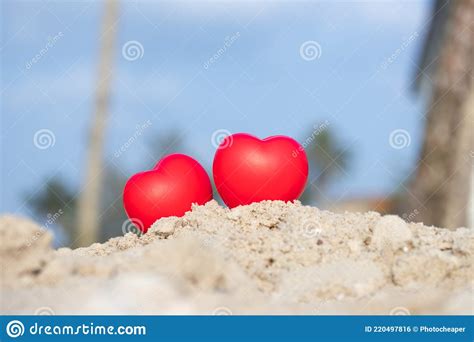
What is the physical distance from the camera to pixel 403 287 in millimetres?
2342

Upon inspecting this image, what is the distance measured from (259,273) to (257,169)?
3.04ft

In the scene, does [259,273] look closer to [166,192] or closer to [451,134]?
[166,192]

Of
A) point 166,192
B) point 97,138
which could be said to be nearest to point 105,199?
point 97,138

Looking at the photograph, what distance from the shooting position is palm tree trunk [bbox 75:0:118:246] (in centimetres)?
916

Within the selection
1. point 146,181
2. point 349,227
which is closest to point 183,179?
point 146,181

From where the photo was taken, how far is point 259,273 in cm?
235

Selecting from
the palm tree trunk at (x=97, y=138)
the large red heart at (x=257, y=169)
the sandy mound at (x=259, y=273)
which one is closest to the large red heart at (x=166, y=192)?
the large red heart at (x=257, y=169)

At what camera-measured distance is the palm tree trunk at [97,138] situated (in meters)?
9.16

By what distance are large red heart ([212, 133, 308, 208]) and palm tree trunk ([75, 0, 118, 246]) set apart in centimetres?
618

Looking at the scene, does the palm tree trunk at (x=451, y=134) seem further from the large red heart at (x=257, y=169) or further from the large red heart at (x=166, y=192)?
the large red heart at (x=166, y=192)

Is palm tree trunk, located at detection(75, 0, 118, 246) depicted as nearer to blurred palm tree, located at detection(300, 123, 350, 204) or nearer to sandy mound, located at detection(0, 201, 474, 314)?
sandy mound, located at detection(0, 201, 474, 314)
